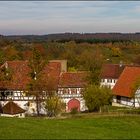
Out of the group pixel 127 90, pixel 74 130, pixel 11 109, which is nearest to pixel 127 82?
pixel 127 90

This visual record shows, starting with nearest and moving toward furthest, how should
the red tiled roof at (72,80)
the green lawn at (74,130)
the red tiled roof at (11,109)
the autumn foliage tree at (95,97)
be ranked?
1. the green lawn at (74,130)
2. the autumn foliage tree at (95,97)
3. the red tiled roof at (11,109)
4. the red tiled roof at (72,80)

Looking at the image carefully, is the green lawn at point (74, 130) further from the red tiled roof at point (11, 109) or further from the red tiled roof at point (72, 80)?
the red tiled roof at point (72, 80)

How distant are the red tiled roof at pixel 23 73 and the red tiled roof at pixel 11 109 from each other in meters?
3.41

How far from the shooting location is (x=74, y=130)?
75.0 feet

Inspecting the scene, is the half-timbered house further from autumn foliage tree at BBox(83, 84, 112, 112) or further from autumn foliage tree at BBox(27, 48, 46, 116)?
autumn foliage tree at BBox(27, 48, 46, 116)

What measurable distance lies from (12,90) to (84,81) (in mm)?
9353

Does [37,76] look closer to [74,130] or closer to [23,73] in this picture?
[23,73]

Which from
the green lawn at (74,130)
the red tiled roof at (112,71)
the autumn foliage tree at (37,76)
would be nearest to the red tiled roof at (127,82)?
the red tiled roof at (112,71)

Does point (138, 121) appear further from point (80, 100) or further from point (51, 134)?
point (80, 100)

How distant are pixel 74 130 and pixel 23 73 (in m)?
31.0

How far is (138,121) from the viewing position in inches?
1182

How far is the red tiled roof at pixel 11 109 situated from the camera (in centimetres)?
4638

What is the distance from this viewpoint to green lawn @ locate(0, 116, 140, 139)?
774 inches

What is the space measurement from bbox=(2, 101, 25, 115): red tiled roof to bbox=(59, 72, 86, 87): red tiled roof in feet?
23.0
